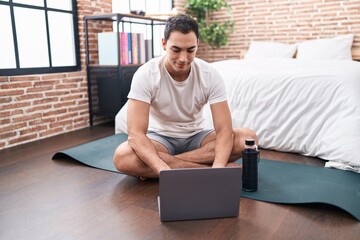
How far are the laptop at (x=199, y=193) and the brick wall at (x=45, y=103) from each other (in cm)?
184

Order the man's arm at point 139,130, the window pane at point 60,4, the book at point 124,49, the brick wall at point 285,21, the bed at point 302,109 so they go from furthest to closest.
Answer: the brick wall at point 285,21 → the book at point 124,49 → the window pane at point 60,4 → the bed at point 302,109 → the man's arm at point 139,130

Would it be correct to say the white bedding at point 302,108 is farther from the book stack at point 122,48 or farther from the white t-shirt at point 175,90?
the book stack at point 122,48

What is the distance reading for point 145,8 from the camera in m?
4.57

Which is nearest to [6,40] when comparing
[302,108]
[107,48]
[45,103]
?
[45,103]

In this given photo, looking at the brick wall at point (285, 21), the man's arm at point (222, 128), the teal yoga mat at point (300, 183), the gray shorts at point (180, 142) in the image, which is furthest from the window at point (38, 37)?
the brick wall at point (285, 21)

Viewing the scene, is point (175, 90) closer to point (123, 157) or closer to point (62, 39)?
point (123, 157)

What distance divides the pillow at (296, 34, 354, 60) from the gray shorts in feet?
9.64

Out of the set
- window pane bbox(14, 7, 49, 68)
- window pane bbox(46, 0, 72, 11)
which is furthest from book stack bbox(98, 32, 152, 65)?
window pane bbox(14, 7, 49, 68)

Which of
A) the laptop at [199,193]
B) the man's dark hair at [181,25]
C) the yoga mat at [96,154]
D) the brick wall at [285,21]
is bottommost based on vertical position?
the yoga mat at [96,154]

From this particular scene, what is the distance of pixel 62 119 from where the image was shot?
320 centimetres

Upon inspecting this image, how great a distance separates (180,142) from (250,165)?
1.40ft

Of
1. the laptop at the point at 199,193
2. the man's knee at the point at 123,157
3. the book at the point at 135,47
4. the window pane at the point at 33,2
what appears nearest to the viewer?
the laptop at the point at 199,193

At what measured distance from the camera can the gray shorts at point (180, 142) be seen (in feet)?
6.05

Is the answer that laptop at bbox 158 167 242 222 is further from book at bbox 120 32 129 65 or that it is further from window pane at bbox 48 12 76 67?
window pane at bbox 48 12 76 67
